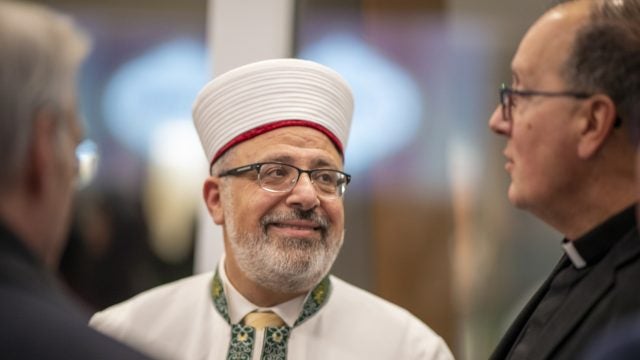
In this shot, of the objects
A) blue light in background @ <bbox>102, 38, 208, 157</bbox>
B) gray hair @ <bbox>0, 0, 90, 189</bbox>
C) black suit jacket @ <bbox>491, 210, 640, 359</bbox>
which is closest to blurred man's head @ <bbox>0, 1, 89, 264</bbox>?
gray hair @ <bbox>0, 0, 90, 189</bbox>

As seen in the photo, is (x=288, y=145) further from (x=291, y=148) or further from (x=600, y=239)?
(x=600, y=239)

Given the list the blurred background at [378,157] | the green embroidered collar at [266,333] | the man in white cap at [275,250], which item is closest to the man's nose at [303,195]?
the man in white cap at [275,250]

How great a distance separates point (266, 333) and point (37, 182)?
Answer: 1525mm

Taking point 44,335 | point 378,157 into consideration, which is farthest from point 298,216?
point 44,335

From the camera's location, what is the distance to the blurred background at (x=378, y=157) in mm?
4008

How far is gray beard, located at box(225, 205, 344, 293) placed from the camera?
9.21 ft

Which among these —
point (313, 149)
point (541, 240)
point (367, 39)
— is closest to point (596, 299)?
point (313, 149)

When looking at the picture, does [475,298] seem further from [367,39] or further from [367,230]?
[367,39]

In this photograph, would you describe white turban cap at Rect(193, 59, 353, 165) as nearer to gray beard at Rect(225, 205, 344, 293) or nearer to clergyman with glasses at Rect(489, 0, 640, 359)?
gray beard at Rect(225, 205, 344, 293)

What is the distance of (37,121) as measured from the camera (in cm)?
138

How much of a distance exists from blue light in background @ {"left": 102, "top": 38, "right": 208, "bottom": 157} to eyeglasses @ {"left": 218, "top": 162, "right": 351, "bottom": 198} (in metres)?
1.43

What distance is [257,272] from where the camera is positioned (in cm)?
285

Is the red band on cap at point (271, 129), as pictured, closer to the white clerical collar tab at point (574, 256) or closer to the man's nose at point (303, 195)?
the man's nose at point (303, 195)

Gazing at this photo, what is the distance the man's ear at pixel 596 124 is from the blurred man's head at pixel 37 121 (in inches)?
46.4
